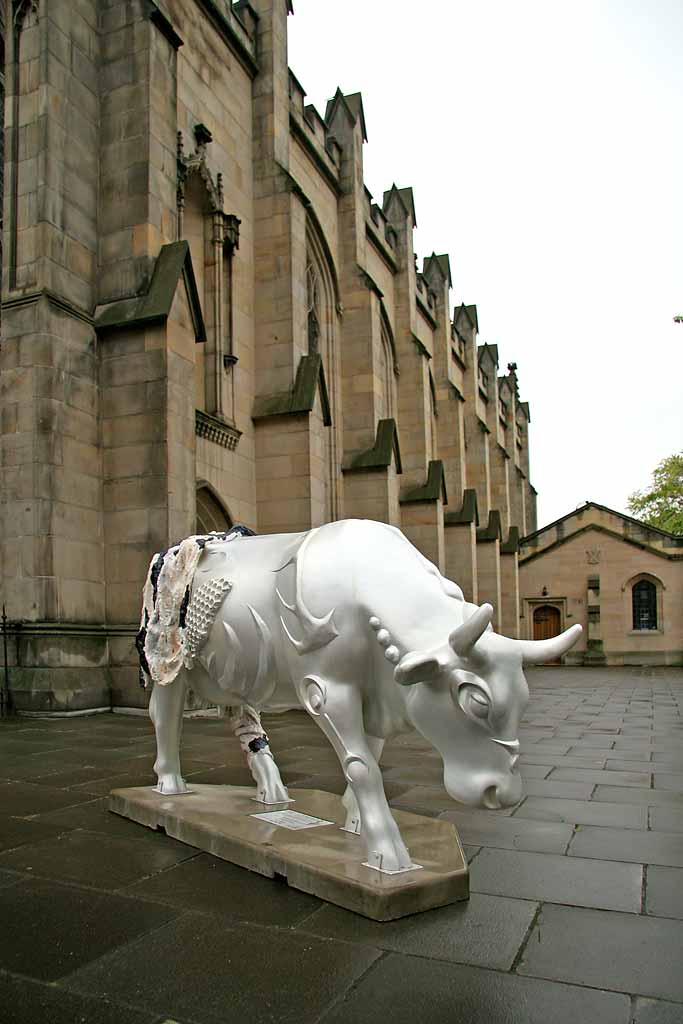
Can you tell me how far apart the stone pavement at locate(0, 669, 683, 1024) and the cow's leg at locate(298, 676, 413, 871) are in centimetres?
27

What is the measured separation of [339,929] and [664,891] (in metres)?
1.49

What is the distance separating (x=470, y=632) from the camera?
3.05 m

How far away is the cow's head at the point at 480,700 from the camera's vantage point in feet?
10.2

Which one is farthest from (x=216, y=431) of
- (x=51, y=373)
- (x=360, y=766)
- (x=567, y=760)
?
(x=360, y=766)

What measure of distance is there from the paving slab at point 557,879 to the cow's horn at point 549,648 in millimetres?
1064

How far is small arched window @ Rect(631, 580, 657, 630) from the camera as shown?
3578 centimetres

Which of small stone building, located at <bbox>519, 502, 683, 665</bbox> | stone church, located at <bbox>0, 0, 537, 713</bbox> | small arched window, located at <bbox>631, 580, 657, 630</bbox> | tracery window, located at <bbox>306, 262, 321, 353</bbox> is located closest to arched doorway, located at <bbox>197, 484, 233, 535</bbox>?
stone church, located at <bbox>0, 0, 537, 713</bbox>

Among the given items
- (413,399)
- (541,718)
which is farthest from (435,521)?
(541,718)

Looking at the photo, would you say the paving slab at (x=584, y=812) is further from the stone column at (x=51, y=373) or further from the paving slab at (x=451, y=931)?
the stone column at (x=51, y=373)

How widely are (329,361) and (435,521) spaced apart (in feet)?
20.9

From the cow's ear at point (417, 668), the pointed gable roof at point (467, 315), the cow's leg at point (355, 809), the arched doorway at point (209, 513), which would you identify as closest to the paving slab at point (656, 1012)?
the cow's ear at point (417, 668)

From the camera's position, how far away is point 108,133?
11.8 metres

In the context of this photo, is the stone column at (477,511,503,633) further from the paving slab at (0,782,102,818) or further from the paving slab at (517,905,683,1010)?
the paving slab at (517,905,683,1010)

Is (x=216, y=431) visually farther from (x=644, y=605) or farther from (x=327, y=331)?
(x=644, y=605)
